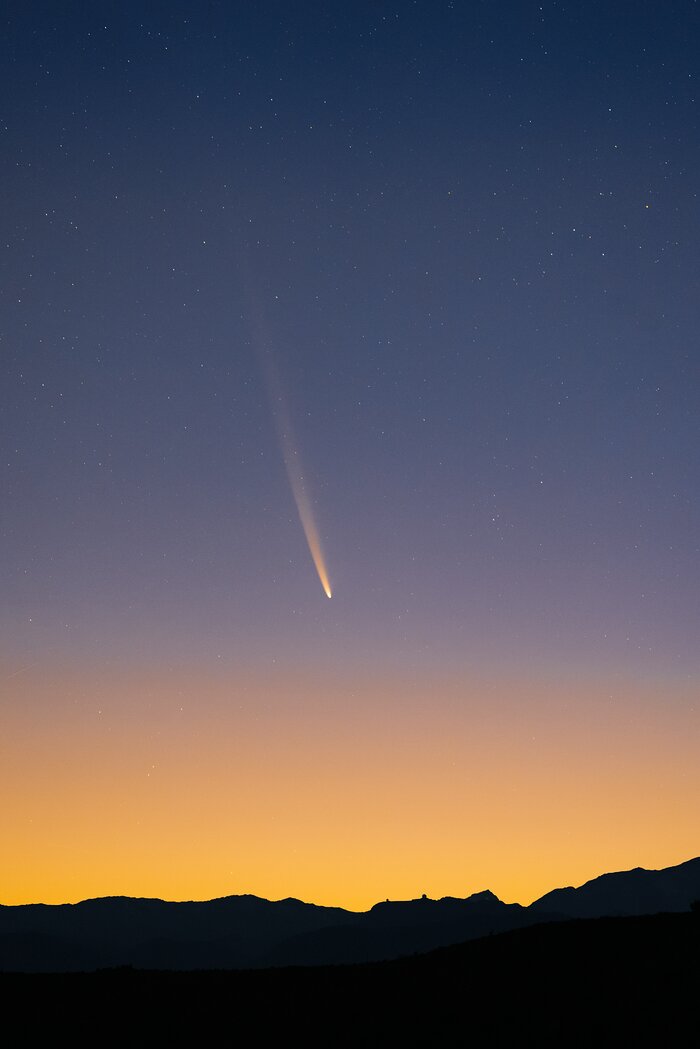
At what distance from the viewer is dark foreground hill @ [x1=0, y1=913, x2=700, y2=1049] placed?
2358cm

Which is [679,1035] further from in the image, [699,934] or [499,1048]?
[699,934]

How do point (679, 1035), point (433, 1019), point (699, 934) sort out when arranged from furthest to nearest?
1. point (699, 934)
2. point (433, 1019)
3. point (679, 1035)

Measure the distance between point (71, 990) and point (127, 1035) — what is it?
4.82 m

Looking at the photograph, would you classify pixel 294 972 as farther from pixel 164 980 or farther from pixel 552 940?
pixel 552 940

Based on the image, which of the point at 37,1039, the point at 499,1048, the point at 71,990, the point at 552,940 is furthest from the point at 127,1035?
the point at 552,940

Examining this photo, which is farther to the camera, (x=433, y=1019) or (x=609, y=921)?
(x=609, y=921)

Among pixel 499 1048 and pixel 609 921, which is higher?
pixel 609 921

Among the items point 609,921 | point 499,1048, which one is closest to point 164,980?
point 499,1048

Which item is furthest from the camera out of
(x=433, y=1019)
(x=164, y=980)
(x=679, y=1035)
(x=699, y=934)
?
(x=164, y=980)

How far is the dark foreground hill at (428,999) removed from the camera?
23.6m

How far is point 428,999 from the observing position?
26.7 metres

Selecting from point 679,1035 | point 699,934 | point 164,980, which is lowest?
point 679,1035

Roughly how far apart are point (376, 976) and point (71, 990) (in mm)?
9549

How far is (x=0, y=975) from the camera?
31.7m
